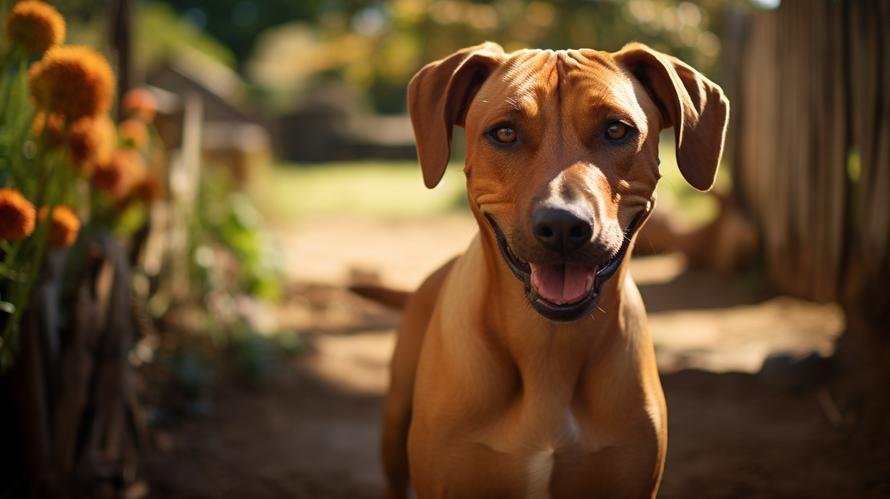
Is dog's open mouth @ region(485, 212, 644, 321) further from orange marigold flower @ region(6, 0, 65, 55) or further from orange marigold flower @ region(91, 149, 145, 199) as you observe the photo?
orange marigold flower @ region(91, 149, 145, 199)

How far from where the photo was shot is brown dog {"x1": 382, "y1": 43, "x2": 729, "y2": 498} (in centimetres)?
241

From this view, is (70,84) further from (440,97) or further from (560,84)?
(560,84)

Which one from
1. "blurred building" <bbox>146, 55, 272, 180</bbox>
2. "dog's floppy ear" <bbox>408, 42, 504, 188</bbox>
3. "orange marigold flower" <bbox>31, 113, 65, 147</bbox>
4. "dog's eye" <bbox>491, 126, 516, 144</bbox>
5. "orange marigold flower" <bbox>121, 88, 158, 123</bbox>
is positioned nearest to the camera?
"dog's eye" <bbox>491, 126, 516, 144</bbox>

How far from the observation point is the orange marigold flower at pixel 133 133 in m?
4.83

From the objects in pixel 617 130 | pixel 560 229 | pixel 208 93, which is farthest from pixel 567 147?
pixel 208 93

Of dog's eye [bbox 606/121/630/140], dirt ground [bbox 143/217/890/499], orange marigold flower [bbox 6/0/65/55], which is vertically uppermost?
orange marigold flower [bbox 6/0/65/55]

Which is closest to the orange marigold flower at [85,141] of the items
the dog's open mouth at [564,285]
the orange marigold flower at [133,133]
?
the orange marigold flower at [133,133]

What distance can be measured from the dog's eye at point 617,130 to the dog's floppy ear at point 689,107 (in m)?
0.19

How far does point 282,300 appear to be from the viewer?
7.12 metres

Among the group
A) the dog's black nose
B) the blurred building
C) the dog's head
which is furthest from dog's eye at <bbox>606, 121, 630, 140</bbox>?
the blurred building

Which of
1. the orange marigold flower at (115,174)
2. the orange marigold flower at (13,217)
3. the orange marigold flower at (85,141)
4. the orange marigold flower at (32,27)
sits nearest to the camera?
the orange marigold flower at (13,217)

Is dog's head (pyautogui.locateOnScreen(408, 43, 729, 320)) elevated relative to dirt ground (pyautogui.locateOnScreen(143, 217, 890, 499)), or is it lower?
elevated

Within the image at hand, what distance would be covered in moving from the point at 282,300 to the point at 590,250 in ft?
16.8

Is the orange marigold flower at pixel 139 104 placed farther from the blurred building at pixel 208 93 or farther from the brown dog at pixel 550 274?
the blurred building at pixel 208 93
